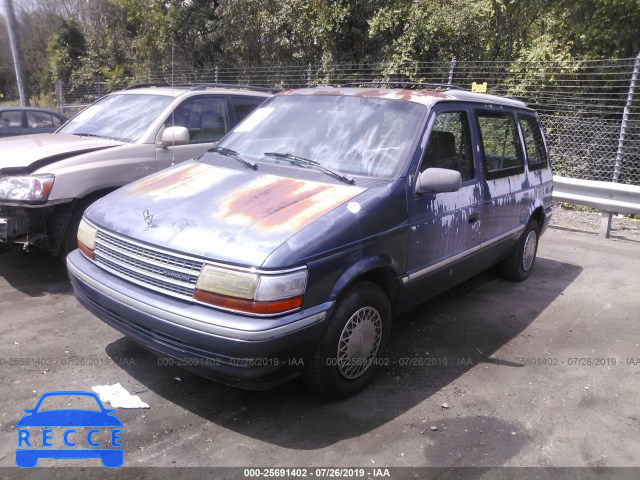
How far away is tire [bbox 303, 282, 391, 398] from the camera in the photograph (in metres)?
3.15

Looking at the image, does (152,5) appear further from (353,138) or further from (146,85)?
(353,138)

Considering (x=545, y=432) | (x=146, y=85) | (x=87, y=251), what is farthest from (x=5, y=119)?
(x=545, y=432)

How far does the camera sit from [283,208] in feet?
10.5

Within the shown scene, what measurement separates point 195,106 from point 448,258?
3509mm

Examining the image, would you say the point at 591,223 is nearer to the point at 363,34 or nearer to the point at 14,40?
the point at 363,34

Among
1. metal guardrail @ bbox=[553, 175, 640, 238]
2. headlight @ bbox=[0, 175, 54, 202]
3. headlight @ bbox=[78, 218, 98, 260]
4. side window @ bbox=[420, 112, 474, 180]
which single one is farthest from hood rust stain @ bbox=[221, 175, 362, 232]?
metal guardrail @ bbox=[553, 175, 640, 238]

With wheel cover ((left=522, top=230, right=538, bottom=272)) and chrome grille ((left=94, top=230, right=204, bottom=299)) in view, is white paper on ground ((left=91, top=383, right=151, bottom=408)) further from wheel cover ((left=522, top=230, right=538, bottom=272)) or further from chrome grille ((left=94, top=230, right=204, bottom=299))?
wheel cover ((left=522, top=230, right=538, bottom=272))

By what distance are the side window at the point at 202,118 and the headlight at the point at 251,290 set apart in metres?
3.42

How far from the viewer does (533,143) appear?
567 cm

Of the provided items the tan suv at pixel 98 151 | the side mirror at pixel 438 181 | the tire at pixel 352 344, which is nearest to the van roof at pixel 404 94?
the side mirror at pixel 438 181

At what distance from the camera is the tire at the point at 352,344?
3.15 meters

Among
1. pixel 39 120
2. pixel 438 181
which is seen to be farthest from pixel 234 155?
pixel 39 120

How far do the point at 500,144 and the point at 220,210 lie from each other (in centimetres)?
297

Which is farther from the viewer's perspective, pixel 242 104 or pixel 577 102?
pixel 577 102
